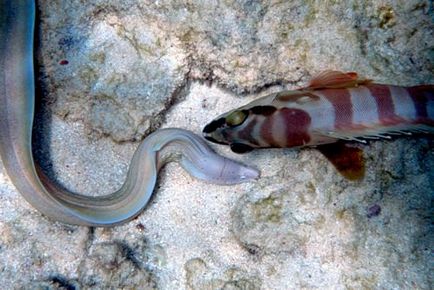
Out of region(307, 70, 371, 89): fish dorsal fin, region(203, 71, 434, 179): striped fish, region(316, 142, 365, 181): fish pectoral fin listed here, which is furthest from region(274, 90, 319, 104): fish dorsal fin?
region(316, 142, 365, 181): fish pectoral fin

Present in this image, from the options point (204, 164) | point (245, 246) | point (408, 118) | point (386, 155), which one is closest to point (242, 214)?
point (245, 246)

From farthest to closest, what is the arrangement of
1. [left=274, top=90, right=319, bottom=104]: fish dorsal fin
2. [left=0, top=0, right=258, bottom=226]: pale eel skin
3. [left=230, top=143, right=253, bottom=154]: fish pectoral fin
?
[left=230, top=143, right=253, bottom=154]: fish pectoral fin
[left=274, top=90, right=319, bottom=104]: fish dorsal fin
[left=0, top=0, right=258, bottom=226]: pale eel skin

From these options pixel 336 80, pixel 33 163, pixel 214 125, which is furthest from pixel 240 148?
pixel 33 163

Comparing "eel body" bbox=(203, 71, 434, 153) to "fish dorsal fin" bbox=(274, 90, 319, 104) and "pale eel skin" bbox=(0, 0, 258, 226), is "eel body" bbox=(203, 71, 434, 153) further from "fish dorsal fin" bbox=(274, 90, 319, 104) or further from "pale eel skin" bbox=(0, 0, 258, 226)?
"pale eel skin" bbox=(0, 0, 258, 226)

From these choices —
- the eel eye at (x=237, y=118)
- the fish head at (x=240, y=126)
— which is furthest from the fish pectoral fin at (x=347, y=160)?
the eel eye at (x=237, y=118)

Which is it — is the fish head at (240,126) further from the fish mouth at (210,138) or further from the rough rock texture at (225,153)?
the rough rock texture at (225,153)

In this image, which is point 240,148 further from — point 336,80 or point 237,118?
point 336,80
